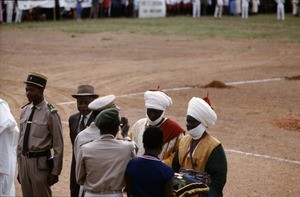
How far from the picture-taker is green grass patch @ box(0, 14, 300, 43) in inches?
1298

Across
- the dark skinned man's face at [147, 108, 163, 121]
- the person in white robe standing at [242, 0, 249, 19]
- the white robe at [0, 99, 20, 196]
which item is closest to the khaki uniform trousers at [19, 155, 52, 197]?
the white robe at [0, 99, 20, 196]

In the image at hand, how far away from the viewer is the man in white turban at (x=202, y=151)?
25.7ft

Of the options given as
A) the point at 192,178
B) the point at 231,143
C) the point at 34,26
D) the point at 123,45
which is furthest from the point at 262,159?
the point at 34,26

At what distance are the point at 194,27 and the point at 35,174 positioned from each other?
27.7 metres

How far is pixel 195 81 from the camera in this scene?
21734mm

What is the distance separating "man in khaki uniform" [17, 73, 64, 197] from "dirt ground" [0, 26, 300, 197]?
2.31 metres

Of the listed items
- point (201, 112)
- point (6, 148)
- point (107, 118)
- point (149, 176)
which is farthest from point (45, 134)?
point (149, 176)

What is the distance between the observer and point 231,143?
1473cm

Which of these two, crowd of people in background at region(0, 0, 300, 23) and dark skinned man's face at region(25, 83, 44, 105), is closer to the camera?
dark skinned man's face at region(25, 83, 44, 105)

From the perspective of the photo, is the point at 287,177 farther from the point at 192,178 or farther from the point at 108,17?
the point at 108,17

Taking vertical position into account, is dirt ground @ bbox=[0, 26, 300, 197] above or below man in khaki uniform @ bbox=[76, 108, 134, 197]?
below

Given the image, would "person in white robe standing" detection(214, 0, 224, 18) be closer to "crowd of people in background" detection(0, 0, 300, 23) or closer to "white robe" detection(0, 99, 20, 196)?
"crowd of people in background" detection(0, 0, 300, 23)

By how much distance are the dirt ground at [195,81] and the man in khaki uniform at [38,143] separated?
231 cm

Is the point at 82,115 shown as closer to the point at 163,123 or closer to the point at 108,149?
the point at 163,123
